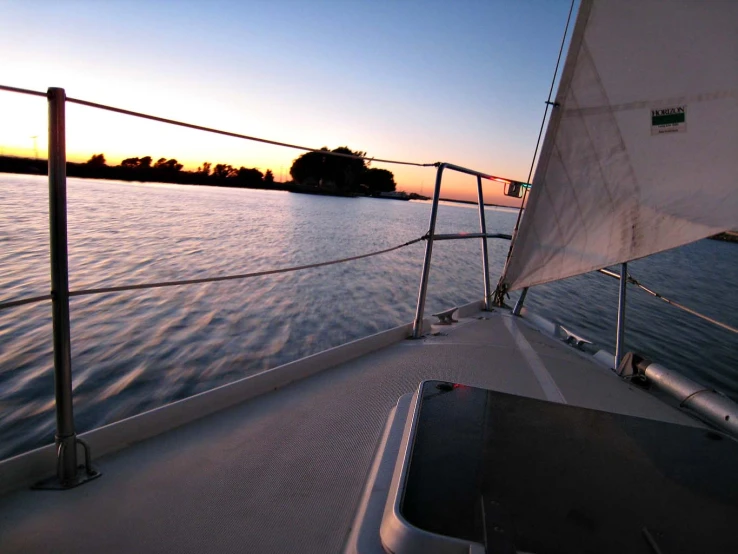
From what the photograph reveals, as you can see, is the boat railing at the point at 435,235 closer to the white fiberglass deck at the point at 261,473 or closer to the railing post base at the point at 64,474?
the white fiberglass deck at the point at 261,473

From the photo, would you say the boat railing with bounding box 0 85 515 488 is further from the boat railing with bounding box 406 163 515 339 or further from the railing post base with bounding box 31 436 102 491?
the boat railing with bounding box 406 163 515 339

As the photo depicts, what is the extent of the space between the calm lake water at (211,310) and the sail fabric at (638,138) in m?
2.75

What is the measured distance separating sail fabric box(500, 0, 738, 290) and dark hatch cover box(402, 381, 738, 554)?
105 centimetres

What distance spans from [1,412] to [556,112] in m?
3.59

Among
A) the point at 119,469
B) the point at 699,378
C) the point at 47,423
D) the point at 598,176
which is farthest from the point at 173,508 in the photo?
the point at 699,378

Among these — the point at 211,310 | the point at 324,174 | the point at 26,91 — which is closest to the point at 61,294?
the point at 26,91

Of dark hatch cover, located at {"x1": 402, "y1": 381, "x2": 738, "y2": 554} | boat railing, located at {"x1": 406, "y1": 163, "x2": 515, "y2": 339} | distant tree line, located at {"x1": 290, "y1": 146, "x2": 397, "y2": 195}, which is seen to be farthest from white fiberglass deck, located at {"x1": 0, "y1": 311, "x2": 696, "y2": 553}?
distant tree line, located at {"x1": 290, "y1": 146, "x2": 397, "y2": 195}

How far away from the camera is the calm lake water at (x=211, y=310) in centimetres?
315

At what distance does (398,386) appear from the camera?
5.95ft

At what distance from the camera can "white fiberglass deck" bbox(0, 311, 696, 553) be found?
100 cm

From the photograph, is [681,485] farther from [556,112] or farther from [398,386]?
[556,112]

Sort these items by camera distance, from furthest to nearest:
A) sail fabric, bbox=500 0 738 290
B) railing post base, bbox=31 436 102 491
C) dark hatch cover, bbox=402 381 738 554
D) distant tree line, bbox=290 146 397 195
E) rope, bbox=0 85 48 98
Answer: distant tree line, bbox=290 146 397 195 < sail fabric, bbox=500 0 738 290 < railing post base, bbox=31 436 102 491 < rope, bbox=0 85 48 98 < dark hatch cover, bbox=402 381 738 554

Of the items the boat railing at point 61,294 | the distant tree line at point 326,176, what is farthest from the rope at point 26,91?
the distant tree line at point 326,176

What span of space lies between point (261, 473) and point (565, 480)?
813mm
